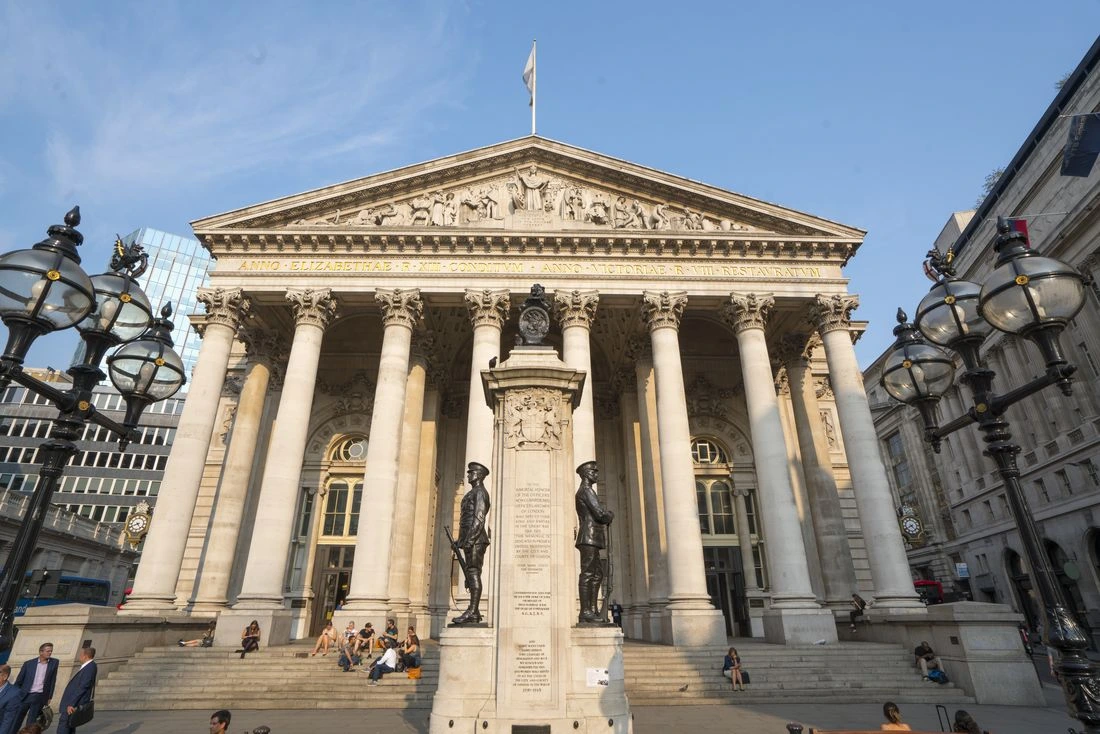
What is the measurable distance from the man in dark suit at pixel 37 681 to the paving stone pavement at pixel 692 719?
3.28 meters

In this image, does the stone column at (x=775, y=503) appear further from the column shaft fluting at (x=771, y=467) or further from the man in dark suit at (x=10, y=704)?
the man in dark suit at (x=10, y=704)

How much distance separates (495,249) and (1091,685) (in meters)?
20.8

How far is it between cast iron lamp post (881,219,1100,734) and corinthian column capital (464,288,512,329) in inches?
619

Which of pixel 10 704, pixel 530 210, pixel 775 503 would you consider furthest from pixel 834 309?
pixel 10 704

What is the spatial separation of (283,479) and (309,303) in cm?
675

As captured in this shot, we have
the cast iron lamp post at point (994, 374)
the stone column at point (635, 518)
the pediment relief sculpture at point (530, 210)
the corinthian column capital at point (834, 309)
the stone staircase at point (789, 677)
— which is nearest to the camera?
the cast iron lamp post at point (994, 374)

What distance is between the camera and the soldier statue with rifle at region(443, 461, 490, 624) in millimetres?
8148

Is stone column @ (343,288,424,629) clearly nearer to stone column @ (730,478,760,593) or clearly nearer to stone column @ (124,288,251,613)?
stone column @ (124,288,251,613)

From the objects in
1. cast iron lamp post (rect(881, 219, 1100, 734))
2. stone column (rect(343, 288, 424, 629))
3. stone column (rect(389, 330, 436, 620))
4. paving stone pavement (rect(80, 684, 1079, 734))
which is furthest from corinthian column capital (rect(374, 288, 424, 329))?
cast iron lamp post (rect(881, 219, 1100, 734))

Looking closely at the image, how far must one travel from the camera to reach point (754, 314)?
22.9m

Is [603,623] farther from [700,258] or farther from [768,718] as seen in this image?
[700,258]

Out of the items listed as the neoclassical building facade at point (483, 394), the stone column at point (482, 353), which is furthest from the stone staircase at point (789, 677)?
the stone column at point (482, 353)

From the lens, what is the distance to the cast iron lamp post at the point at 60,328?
5.61m

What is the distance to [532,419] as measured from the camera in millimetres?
8625
